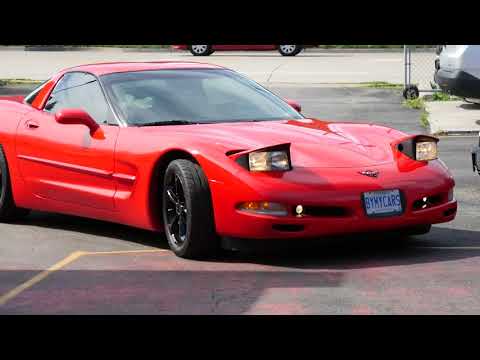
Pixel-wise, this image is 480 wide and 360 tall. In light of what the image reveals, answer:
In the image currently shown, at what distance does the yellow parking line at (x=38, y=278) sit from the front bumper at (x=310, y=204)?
1.14 meters

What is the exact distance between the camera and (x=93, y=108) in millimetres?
10000

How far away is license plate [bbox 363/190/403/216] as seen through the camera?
852 centimetres

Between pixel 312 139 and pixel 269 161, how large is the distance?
28.2 inches

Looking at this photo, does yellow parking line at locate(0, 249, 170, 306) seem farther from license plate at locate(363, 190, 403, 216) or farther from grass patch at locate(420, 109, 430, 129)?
grass patch at locate(420, 109, 430, 129)

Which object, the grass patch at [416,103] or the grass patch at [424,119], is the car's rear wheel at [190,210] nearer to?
the grass patch at [424,119]

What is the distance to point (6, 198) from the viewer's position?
424 inches

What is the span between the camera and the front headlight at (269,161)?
8.41 m

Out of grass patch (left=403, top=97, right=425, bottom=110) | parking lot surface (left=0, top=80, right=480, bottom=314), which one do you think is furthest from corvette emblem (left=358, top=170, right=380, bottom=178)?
grass patch (left=403, top=97, right=425, bottom=110)

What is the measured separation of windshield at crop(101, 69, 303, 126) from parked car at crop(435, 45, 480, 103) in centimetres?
1017

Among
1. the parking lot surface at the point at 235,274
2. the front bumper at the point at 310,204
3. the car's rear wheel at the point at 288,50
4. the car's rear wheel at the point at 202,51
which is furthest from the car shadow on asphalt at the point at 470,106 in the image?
the car's rear wheel at the point at 202,51

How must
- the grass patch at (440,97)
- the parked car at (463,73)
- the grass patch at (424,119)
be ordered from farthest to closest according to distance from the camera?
the grass patch at (440,97), the parked car at (463,73), the grass patch at (424,119)

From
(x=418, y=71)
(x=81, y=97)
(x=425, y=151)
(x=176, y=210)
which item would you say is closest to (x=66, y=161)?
(x=81, y=97)
